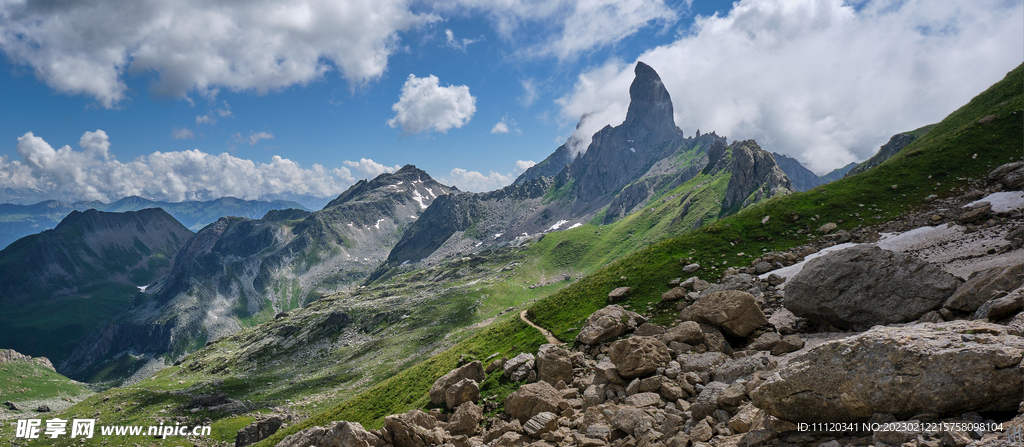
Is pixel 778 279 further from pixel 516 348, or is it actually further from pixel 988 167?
pixel 988 167

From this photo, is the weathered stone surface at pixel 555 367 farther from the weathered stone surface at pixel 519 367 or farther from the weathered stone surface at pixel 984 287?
the weathered stone surface at pixel 984 287

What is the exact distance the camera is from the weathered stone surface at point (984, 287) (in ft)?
57.2

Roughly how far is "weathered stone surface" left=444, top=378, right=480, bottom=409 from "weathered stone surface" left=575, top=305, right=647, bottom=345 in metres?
9.47

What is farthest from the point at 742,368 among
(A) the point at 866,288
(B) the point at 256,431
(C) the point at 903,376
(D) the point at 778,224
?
(B) the point at 256,431

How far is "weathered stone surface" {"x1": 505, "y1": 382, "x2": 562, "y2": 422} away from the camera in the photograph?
22578 millimetres

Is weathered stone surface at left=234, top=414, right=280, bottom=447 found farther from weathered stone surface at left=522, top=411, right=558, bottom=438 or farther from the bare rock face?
the bare rock face

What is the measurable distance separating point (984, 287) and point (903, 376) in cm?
1202

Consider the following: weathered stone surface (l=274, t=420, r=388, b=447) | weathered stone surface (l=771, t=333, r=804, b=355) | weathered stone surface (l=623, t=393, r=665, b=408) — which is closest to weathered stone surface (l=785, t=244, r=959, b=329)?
weathered stone surface (l=771, t=333, r=804, b=355)

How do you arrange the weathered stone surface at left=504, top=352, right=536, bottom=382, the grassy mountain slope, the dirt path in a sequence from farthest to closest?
the grassy mountain slope < the dirt path < the weathered stone surface at left=504, top=352, right=536, bottom=382

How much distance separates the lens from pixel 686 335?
24.4m

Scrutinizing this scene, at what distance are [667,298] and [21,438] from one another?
16522 centimetres

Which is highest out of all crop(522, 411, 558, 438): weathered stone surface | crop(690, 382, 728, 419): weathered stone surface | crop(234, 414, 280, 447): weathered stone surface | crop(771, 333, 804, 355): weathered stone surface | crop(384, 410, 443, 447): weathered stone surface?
crop(771, 333, 804, 355): weathered stone surface

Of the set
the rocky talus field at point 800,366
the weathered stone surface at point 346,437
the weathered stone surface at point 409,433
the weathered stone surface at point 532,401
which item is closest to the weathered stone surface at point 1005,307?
the rocky talus field at point 800,366

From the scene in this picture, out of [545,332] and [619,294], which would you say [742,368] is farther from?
[545,332]
